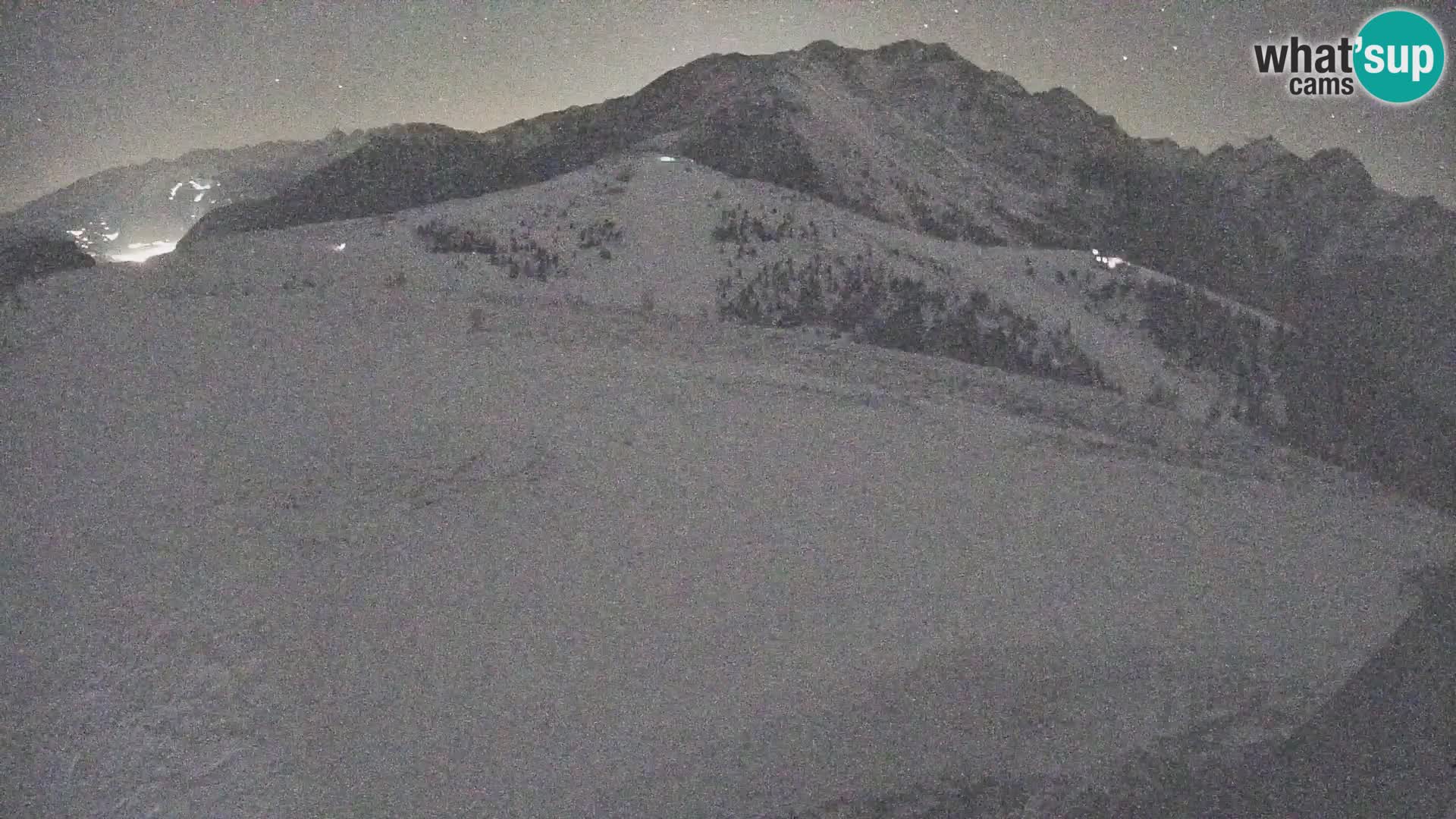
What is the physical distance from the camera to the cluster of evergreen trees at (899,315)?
12758 mm

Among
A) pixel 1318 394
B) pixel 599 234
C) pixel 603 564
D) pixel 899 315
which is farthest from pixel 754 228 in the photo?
pixel 603 564

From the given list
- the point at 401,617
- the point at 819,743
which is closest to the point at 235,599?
the point at 401,617

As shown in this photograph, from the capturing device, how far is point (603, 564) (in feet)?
20.4

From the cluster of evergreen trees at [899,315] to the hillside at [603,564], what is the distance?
1.16 m

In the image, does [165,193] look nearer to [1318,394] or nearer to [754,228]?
[754,228]

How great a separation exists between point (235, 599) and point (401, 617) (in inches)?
41.1

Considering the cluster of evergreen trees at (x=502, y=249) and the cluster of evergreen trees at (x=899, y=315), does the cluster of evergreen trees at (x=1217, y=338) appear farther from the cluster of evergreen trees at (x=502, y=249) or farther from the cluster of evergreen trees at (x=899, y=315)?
Answer: the cluster of evergreen trees at (x=502, y=249)

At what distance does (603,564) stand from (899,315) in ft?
28.2

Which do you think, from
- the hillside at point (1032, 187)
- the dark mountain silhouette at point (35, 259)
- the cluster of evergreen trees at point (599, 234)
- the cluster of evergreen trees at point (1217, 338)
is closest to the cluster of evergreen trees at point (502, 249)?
the cluster of evergreen trees at point (599, 234)

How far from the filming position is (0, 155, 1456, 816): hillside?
4.66 m

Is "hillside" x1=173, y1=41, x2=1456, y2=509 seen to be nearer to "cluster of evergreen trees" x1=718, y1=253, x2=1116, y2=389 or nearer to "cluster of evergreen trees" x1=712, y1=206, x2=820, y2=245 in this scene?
"cluster of evergreen trees" x1=718, y1=253, x2=1116, y2=389

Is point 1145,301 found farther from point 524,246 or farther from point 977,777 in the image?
point 977,777

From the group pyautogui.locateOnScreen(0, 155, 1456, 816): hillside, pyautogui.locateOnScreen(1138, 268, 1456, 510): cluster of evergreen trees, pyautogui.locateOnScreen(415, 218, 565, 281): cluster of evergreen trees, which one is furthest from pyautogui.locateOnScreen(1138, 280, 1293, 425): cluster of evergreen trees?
pyautogui.locateOnScreen(415, 218, 565, 281): cluster of evergreen trees

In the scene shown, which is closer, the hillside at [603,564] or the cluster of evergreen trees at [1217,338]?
the hillside at [603,564]
